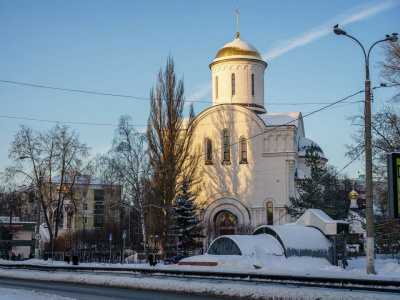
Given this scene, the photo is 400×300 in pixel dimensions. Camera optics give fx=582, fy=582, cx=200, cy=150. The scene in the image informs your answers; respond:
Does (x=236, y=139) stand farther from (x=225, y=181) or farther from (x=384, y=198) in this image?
(x=384, y=198)

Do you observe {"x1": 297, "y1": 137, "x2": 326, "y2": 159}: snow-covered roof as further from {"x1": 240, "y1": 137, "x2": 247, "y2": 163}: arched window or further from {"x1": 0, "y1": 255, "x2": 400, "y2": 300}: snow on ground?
{"x1": 0, "y1": 255, "x2": 400, "y2": 300}: snow on ground

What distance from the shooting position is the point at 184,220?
1634 inches

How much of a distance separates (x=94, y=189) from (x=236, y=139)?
1681 inches

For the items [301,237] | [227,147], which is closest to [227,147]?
[227,147]

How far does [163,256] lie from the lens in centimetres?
4216

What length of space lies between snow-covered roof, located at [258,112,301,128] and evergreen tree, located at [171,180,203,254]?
428 inches

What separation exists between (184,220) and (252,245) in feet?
43.4

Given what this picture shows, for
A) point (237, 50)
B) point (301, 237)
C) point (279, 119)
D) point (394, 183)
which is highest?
point (237, 50)

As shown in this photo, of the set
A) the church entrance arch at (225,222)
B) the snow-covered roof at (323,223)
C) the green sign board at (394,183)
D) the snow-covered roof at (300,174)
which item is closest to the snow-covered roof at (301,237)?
the snow-covered roof at (323,223)

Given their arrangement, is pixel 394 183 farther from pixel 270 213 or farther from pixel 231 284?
pixel 270 213

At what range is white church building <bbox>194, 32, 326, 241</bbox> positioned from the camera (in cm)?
4738

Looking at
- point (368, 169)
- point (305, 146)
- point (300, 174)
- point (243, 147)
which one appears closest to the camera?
point (368, 169)

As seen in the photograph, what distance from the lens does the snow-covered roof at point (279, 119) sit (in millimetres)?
48344

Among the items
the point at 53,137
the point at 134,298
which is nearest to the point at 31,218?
the point at 53,137
